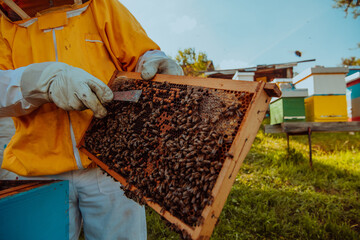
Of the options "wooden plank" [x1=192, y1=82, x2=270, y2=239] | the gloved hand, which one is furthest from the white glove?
"wooden plank" [x1=192, y1=82, x2=270, y2=239]

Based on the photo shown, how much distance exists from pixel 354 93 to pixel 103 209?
927cm

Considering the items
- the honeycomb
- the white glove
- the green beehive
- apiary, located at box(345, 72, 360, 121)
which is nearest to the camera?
the honeycomb

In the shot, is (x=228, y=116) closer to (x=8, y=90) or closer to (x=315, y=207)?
(x=8, y=90)

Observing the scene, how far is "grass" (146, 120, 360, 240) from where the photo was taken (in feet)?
12.1

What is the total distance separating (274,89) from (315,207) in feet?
13.8

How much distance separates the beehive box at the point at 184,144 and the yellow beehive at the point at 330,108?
610 cm

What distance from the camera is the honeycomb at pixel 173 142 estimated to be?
1474 millimetres

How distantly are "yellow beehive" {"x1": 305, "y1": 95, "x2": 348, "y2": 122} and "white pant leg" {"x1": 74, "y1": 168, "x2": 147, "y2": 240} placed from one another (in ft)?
21.2

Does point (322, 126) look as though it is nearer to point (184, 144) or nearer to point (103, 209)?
point (184, 144)

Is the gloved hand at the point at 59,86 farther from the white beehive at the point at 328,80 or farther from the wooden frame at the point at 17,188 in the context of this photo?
the white beehive at the point at 328,80

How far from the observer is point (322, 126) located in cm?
616

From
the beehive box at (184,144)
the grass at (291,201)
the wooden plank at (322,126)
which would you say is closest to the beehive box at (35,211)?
the beehive box at (184,144)

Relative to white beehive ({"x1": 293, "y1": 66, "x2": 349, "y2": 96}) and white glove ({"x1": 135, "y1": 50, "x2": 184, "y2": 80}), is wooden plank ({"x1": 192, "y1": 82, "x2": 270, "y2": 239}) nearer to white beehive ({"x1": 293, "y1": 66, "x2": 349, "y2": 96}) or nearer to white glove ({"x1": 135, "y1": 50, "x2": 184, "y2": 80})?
white glove ({"x1": 135, "y1": 50, "x2": 184, "y2": 80})

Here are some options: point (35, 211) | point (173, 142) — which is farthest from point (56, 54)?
point (173, 142)
